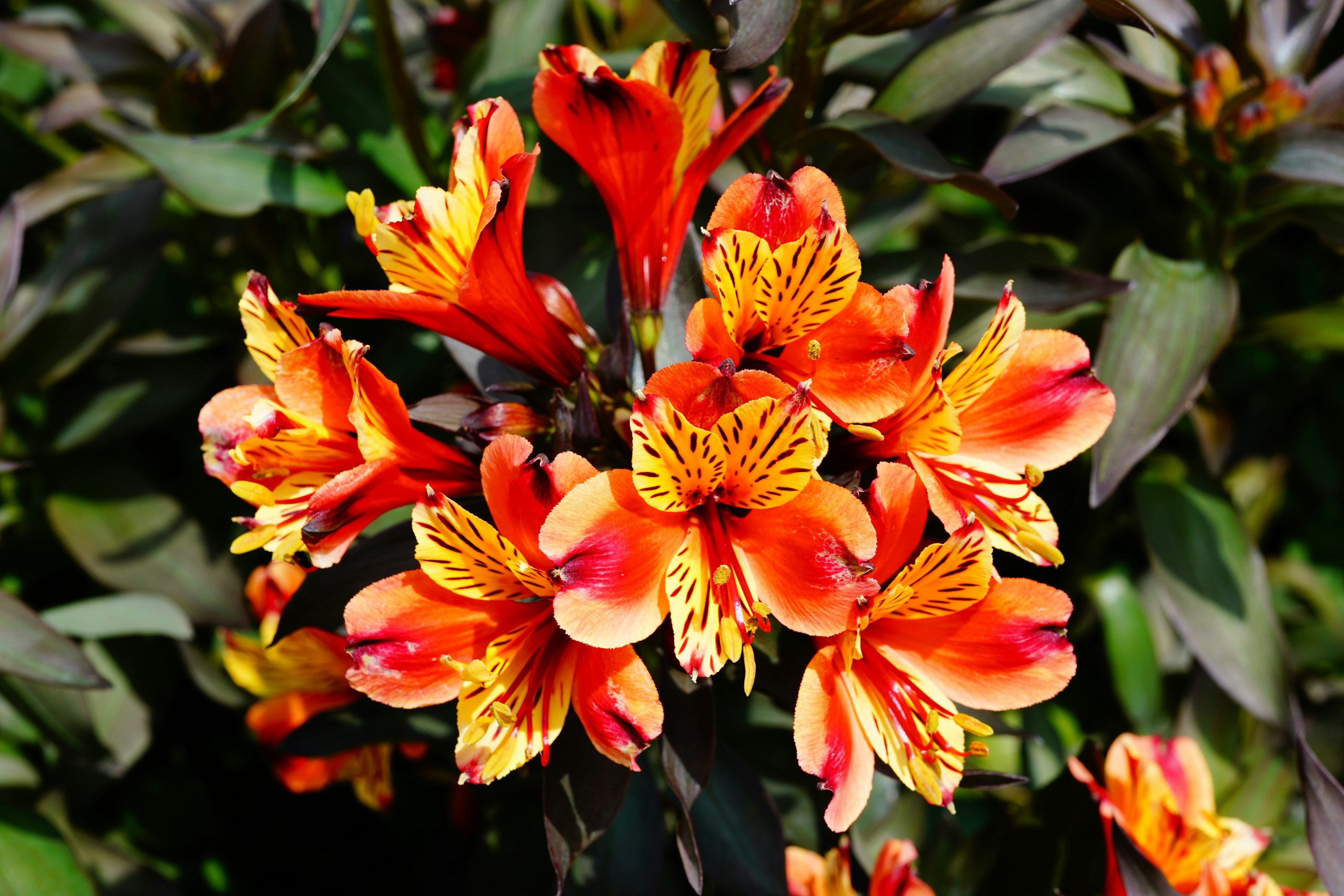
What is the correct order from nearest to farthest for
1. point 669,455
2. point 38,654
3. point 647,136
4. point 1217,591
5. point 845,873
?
1. point 669,455
2. point 647,136
3. point 845,873
4. point 38,654
5. point 1217,591

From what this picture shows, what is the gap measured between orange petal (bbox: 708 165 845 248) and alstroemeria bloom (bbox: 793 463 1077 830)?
0.18 meters

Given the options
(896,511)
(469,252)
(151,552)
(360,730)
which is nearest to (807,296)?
(896,511)

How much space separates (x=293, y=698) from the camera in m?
1.04

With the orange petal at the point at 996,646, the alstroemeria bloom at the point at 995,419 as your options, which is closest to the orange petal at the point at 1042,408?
the alstroemeria bloom at the point at 995,419

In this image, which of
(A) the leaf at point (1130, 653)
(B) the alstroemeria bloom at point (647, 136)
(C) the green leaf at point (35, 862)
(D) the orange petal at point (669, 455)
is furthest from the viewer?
(A) the leaf at point (1130, 653)

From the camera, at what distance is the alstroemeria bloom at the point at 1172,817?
83 centimetres

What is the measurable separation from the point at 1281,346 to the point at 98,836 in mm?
1800

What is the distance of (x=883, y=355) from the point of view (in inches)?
25.6

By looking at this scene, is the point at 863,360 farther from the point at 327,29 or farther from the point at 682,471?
the point at 327,29

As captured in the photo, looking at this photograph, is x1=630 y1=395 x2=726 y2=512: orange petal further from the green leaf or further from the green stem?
the green leaf

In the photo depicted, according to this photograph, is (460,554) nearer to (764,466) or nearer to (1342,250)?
(764,466)

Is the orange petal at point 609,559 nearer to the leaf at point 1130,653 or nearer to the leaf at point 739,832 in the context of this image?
the leaf at point 739,832

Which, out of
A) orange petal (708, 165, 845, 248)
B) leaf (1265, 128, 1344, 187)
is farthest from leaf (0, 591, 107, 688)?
leaf (1265, 128, 1344, 187)

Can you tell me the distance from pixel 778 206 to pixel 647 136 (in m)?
0.13
